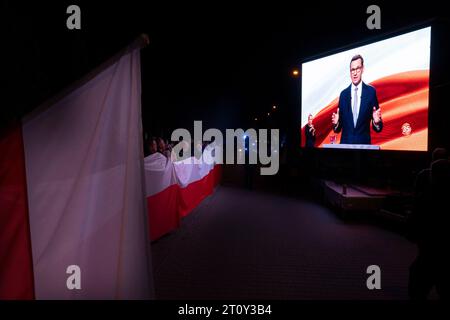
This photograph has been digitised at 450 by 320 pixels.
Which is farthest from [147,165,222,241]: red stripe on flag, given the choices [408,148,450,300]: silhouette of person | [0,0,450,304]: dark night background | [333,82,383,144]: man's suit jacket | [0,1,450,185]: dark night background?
[333,82,383,144]: man's suit jacket

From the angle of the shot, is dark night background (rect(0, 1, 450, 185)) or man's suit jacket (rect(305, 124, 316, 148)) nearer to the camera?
dark night background (rect(0, 1, 450, 185))

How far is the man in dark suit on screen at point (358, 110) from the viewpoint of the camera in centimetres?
725

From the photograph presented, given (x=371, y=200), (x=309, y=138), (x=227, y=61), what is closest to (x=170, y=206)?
(x=371, y=200)

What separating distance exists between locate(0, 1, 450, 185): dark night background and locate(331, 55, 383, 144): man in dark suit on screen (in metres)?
0.84

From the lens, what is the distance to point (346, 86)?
7.89m

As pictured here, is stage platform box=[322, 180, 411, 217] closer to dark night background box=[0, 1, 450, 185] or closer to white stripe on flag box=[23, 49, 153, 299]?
dark night background box=[0, 1, 450, 185]

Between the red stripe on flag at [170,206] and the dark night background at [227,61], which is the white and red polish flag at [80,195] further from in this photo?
the red stripe on flag at [170,206]

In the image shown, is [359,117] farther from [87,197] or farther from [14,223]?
[14,223]

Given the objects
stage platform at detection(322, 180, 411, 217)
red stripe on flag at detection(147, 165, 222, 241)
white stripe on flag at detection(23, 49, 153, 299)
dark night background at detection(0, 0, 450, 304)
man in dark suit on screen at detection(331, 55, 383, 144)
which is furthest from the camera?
man in dark suit on screen at detection(331, 55, 383, 144)

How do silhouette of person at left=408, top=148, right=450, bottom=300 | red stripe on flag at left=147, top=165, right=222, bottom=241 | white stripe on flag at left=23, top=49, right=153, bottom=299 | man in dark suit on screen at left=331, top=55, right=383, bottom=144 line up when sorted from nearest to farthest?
white stripe on flag at left=23, top=49, right=153, bottom=299 → silhouette of person at left=408, top=148, right=450, bottom=300 → red stripe on flag at left=147, top=165, right=222, bottom=241 → man in dark suit on screen at left=331, top=55, right=383, bottom=144

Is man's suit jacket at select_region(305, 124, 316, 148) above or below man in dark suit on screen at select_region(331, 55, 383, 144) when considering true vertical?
below

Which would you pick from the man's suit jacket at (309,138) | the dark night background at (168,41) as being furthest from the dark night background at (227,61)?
the man's suit jacket at (309,138)

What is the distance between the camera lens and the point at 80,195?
6.42ft

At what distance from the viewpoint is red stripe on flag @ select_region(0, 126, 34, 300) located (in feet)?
5.98
